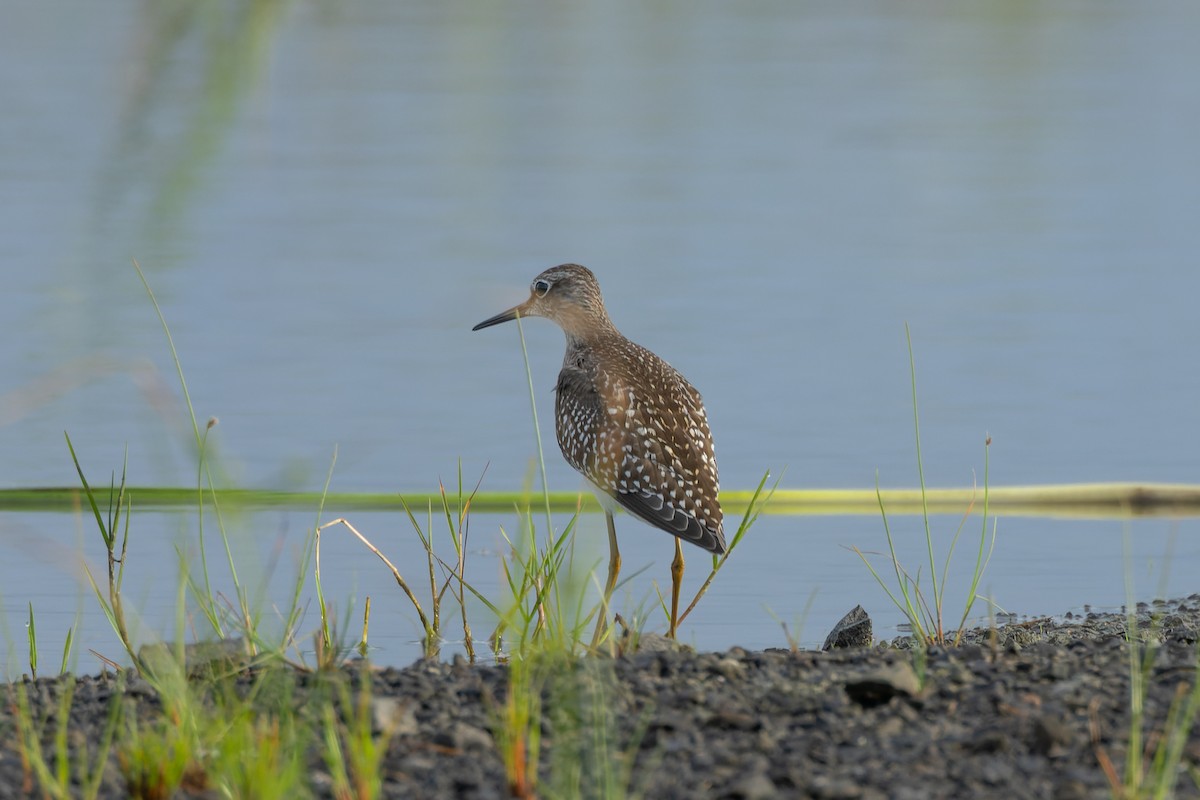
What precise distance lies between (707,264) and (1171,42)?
13126mm

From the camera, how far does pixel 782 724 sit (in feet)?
12.8

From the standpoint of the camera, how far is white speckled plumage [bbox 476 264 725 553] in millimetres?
6172

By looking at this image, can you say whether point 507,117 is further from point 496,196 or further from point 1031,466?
point 1031,466

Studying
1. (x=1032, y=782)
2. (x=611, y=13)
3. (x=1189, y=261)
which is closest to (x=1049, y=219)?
Result: (x=1189, y=261)

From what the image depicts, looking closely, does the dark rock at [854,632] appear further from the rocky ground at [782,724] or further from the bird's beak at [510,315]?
the bird's beak at [510,315]

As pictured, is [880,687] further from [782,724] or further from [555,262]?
[555,262]

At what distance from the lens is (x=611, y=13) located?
25109 millimetres

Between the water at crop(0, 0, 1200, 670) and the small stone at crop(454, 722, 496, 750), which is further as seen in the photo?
the water at crop(0, 0, 1200, 670)

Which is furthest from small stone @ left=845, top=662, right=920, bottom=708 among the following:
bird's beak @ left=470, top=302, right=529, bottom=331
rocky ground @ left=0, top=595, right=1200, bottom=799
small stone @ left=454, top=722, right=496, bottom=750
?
bird's beak @ left=470, top=302, right=529, bottom=331

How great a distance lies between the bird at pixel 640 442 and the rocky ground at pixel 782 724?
4.88ft

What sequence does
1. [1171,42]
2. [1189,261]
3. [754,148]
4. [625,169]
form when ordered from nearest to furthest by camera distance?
[1189,261] → [625,169] → [754,148] → [1171,42]

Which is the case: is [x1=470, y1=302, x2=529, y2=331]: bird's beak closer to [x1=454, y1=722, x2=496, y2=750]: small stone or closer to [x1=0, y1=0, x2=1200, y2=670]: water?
[x1=0, y1=0, x2=1200, y2=670]: water

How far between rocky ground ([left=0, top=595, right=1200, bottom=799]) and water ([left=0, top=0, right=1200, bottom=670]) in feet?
2.00

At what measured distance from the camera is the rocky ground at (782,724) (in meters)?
3.54
